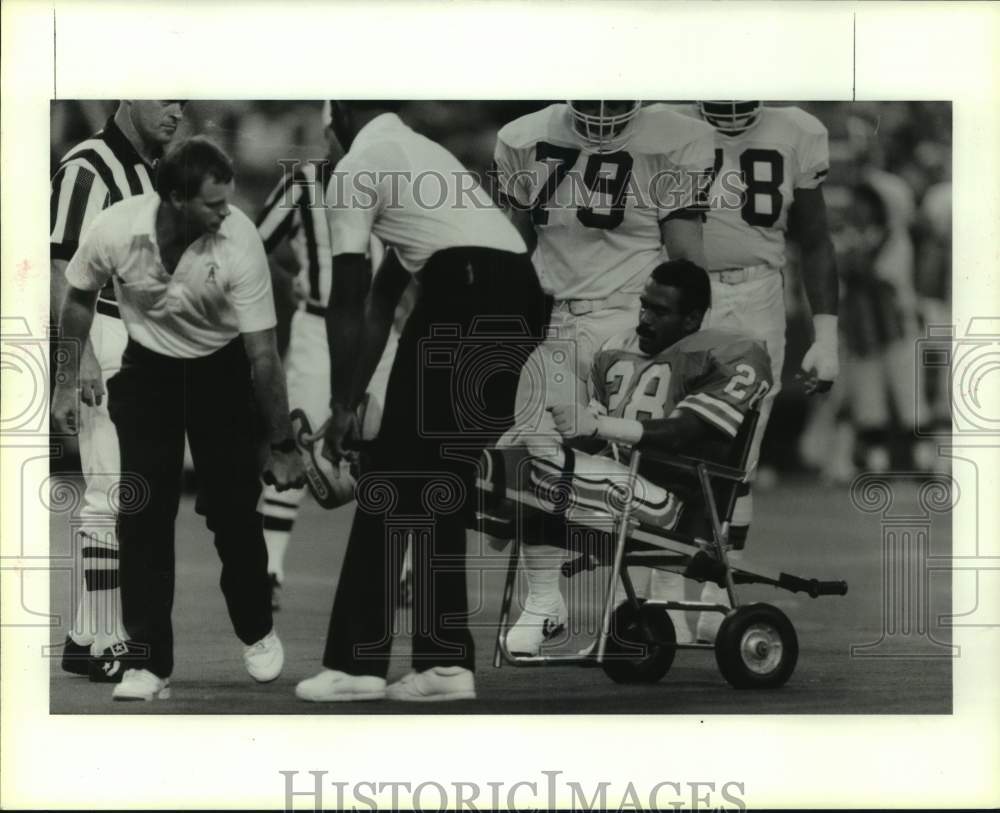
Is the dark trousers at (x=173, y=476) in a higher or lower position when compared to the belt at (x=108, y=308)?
lower

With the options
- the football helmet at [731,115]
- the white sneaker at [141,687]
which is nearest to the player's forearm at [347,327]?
the white sneaker at [141,687]

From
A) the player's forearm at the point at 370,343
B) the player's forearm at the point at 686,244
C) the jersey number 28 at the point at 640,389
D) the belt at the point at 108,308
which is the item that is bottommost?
the jersey number 28 at the point at 640,389

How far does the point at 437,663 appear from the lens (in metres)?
8.90

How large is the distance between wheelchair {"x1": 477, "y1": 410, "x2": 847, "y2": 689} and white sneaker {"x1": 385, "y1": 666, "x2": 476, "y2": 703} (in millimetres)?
138

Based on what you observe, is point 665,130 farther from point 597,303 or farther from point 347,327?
point 347,327

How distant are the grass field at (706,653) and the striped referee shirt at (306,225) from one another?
2.82 ft

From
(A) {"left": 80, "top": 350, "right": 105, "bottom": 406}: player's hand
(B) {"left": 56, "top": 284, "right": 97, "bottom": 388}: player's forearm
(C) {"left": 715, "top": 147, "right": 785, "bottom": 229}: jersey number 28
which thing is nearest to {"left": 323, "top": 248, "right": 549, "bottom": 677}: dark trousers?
(C) {"left": 715, "top": 147, "right": 785, "bottom": 229}: jersey number 28

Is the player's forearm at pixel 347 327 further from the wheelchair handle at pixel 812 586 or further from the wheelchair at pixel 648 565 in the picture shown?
the wheelchair handle at pixel 812 586

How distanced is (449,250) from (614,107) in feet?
2.68

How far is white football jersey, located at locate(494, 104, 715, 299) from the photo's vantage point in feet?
29.2

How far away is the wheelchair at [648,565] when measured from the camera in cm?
885

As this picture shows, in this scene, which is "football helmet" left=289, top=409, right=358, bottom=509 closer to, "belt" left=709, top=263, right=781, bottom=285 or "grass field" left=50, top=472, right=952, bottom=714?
"grass field" left=50, top=472, right=952, bottom=714

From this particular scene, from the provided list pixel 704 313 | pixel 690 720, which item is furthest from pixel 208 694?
pixel 704 313

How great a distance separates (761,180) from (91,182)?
2.53 m
